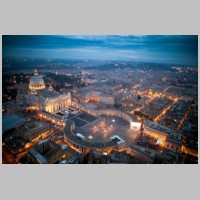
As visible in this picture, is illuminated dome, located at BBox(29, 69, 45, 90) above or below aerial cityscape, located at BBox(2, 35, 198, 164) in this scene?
above

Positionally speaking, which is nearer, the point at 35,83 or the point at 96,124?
the point at 96,124

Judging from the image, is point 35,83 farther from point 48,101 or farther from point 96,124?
point 96,124

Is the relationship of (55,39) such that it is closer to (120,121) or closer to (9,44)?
(9,44)

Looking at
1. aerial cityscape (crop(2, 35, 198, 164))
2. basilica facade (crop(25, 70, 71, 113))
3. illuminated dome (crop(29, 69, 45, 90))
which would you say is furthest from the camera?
illuminated dome (crop(29, 69, 45, 90))

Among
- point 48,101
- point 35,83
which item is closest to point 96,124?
point 48,101

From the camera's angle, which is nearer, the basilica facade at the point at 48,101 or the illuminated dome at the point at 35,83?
the basilica facade at the point at 48,101

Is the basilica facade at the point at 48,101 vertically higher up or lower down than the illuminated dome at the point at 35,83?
lower down

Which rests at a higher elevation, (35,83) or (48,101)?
(35,83)

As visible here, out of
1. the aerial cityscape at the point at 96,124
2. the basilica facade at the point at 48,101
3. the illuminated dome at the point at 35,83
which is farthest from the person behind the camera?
the illuminated dome at the point at 35,83

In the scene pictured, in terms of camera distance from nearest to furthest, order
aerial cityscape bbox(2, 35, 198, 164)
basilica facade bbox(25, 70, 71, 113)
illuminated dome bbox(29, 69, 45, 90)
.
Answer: aerial cityscape bbox(2, 35, 198, 164), basilica facade bbox(25, 70, 71, 113), illuminated dome bbox(29, 69, 45, 90)

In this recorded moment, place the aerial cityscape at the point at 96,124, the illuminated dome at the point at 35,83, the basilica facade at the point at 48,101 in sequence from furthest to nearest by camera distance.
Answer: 1. the illuminated dome at the point at 35,83
2. the basilica facade at the point at 48,101
3. the aerial cityscape at the point at 96,124

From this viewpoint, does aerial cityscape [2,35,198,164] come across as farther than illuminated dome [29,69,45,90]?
No
